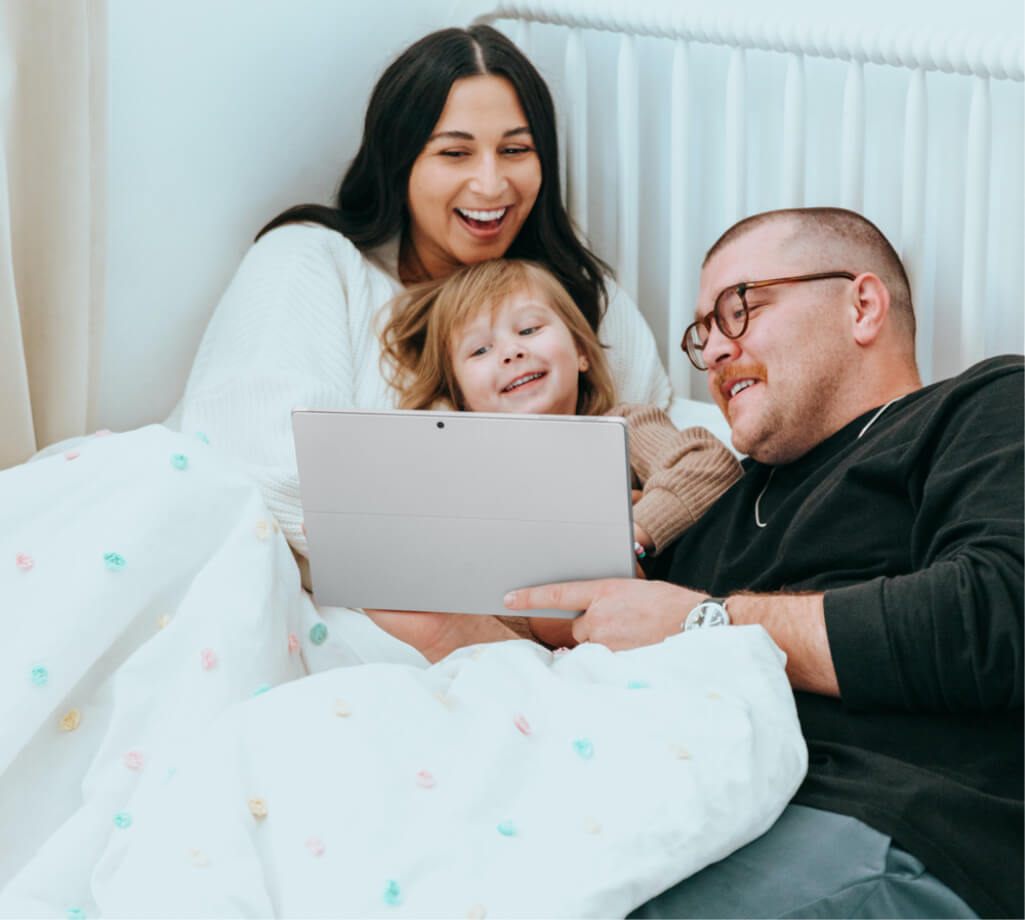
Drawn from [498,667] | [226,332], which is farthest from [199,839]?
[226,332]

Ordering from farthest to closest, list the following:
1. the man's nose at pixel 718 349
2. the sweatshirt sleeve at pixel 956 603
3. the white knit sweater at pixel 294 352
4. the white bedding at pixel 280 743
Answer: the white knit sweater at pixel 294 352
the man's nose at pixel 718 349
the sweatshirt sleeve at pixel 956 603
the white bedding at pixel 280 743

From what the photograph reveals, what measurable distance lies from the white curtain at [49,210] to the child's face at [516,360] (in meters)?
0.51

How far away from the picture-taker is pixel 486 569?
1.27m

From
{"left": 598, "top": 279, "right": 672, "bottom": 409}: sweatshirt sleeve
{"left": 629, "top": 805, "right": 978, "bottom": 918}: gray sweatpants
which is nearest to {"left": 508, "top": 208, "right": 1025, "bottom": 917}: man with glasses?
{"left": 629, "top": 805, "right": 978, "bottom": 918}: gray sweatpants

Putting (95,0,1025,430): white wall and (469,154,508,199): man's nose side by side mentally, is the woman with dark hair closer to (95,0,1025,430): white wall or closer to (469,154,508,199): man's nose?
(469,154,508,199): man's nose

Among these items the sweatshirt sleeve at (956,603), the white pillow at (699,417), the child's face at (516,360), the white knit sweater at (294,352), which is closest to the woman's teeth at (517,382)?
the child's face at (516,360)

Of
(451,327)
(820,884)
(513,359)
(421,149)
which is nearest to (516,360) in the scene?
(513,359)

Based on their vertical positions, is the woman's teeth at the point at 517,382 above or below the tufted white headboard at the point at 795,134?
below

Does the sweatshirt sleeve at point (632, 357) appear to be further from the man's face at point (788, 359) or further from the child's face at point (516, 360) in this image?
the man's face at point (788, 359)

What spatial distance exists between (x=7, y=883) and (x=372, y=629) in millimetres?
462

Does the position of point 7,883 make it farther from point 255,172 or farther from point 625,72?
point 625,72

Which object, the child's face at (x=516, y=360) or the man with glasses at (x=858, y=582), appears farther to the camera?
the child's face at (x=516, y=360)

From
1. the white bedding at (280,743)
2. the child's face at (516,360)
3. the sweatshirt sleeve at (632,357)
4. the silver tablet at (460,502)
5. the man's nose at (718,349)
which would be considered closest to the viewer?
the white bedding at (280,743)

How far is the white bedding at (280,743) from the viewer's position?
0.91m
